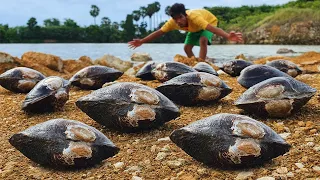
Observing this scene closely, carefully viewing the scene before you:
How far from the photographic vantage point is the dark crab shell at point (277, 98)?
2996 millimetres

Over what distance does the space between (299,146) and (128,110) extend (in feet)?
3.92

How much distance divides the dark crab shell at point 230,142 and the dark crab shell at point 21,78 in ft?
9.13

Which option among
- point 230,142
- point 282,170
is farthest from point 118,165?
point 282,170

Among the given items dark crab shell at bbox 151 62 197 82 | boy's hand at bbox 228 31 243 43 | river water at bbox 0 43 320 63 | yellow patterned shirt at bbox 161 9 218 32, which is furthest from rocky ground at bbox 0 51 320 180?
river water at bbox 0 43 320 63

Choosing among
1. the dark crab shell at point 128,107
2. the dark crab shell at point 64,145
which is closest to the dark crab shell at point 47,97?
the dark crab shell at point 128,107

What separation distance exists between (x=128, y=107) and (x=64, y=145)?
64 cm

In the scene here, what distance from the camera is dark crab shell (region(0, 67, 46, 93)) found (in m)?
4.59

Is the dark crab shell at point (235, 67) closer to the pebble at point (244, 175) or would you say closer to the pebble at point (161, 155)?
the pebble at point (161, 155)

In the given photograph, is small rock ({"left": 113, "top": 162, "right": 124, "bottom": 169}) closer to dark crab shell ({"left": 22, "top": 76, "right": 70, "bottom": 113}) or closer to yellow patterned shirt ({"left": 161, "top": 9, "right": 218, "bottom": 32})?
dark crab shell ({"left": 22, "top": 76, "right": 70, "bottom": 113})

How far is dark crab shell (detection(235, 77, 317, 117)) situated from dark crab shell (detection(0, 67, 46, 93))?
8.61 ft

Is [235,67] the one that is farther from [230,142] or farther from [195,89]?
[230,142]

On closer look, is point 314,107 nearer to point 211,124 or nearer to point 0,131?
point 211,124

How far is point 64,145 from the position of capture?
91.5 inches

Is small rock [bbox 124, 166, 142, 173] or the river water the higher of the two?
small rock [bbox 124, 166, 142, 173]
